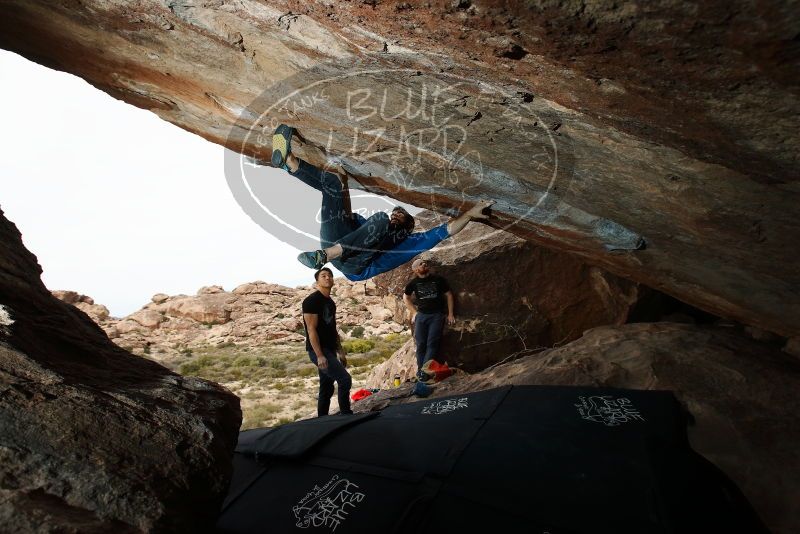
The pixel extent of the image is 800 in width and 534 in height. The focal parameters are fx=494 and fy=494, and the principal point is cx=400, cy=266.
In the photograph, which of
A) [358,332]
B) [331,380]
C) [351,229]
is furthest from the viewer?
[358,332]

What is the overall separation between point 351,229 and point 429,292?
333cm

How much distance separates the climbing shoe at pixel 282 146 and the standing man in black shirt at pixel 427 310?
13.3ft

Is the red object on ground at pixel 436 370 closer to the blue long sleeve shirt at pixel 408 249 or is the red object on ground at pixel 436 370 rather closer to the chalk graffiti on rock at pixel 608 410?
the blue long sleeve shirt at pixel 408 249

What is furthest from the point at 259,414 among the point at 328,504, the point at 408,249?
the point at 328,504

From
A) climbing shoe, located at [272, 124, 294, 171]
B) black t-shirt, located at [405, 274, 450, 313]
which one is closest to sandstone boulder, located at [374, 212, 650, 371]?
black t-shirt, located at [405, 274, 450, 313]

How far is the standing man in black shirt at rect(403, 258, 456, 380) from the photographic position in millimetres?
8719

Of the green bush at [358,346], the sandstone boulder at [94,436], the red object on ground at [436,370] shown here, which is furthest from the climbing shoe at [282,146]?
the green bush at [358,346]

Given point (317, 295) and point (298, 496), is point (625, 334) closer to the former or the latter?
point (317, 295)

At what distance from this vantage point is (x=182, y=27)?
14.1ft

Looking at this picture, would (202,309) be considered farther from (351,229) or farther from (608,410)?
(608,410)

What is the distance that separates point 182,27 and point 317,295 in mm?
3406

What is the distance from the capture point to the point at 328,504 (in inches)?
120

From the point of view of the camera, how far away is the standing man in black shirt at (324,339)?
642 cm

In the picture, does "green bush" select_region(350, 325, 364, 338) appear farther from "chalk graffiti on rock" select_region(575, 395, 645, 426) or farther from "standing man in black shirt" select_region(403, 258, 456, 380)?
"chalk graffiti on rock" select_region(575, 395, 645, 426)
